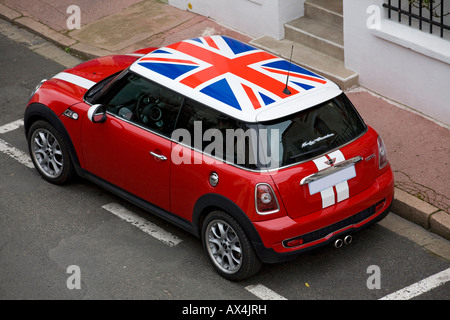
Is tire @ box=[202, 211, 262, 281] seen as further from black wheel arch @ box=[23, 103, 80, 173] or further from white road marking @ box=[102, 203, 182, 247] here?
black wheel arch @ box=[23, 103, 80, 173]

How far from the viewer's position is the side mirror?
24.1 ft

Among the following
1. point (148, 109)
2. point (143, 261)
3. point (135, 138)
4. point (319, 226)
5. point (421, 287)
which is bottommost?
point (421, 287)

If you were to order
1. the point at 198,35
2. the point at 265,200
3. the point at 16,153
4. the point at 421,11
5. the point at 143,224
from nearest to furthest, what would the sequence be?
the point at 265,200, the point at 143,224, the point at 16,153, the point at 421,11, the point at 198,35

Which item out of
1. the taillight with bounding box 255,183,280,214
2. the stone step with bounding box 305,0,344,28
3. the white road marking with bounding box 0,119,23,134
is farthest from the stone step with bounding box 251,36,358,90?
the taillight with bounding box 255,183,280,214

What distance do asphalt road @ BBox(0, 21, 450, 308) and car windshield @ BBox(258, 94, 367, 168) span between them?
44.7 inches

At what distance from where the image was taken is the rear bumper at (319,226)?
636 centimetres

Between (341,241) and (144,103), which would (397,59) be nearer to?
(341,241)

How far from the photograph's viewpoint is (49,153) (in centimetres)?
825

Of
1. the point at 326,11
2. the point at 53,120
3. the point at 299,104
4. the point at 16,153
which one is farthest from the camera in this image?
the point at 326,11

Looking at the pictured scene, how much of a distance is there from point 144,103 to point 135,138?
0.34 metres

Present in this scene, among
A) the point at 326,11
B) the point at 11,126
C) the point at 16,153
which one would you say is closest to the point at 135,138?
the point at 16,153

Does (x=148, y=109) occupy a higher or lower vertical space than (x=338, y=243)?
higher
